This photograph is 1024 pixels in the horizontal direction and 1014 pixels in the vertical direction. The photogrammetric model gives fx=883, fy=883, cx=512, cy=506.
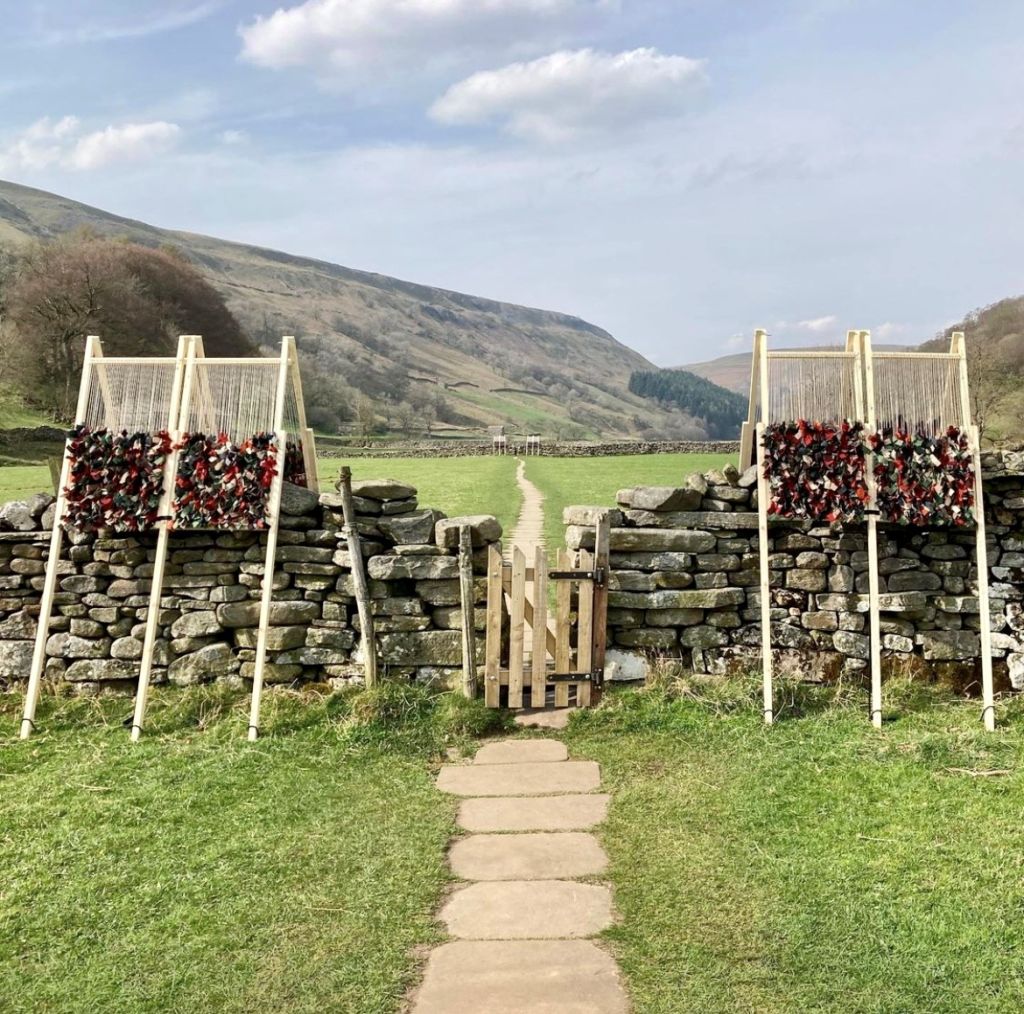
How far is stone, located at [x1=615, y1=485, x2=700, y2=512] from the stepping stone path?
2.49 metres

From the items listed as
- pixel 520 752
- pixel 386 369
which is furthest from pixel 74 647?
pixel 386 369

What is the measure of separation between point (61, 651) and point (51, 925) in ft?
13.2

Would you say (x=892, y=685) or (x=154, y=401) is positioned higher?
(x=154, y=401)

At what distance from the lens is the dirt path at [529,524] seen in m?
14.5

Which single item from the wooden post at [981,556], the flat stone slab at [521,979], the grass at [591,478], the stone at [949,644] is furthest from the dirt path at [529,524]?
the flat stone slab at [521,979]

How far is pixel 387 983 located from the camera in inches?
159

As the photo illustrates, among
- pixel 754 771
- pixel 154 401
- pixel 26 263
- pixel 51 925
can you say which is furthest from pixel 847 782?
pixel 26 263

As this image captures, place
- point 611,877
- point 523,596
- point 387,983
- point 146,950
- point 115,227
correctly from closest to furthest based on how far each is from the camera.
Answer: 1. point 387,983
2. point 146,950
3. point 611,877
4. point 523,596
5. point 115,227

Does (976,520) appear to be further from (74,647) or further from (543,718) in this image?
(74,647)

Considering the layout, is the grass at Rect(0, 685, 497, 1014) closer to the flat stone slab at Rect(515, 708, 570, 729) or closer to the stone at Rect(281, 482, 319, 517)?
the flat stone slab at Rect(515, 708, 570, 729)

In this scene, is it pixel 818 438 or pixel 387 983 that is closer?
pixel 387 983

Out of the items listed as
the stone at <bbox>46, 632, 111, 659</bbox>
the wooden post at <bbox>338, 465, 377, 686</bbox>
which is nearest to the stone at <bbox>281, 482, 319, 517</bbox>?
the wooden post at <bbox>338, 465, 377, 686</bbox>

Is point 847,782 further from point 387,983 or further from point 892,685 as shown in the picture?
point 387,983

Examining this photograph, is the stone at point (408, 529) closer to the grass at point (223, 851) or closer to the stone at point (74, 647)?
the grass at point (223, 851)
